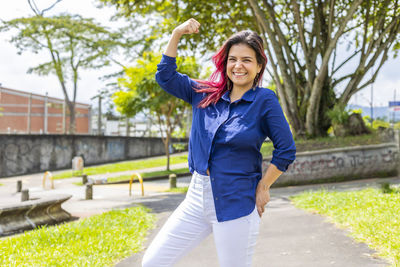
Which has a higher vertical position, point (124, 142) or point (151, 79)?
point (151, 79)

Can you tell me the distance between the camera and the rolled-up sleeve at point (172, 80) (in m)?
2.39

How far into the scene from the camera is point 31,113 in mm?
21781

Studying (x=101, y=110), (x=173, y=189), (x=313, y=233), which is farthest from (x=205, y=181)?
(x=101, y=110)

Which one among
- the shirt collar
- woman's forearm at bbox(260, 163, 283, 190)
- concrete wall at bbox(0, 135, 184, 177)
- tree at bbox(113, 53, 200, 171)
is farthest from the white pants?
concrete wall at bbox(0, 135, 184, 177)

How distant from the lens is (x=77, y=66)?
105 feet

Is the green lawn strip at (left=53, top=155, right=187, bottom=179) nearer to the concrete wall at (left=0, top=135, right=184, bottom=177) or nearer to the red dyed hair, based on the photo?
the concrete wall at (left=0, top=135, right=184, bottom=177)

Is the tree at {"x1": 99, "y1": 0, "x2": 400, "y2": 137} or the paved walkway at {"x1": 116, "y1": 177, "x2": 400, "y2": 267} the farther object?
the tree at {"x1": 99, "y1": 0, "x2": 400, "y2": 137}

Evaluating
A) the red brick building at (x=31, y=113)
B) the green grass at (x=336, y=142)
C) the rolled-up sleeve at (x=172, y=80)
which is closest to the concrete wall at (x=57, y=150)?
the red brick building at (x=31, y=113)

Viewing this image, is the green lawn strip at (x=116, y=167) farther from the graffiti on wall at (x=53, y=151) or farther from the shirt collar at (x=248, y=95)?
the shirt collar at (x=248, y=95)

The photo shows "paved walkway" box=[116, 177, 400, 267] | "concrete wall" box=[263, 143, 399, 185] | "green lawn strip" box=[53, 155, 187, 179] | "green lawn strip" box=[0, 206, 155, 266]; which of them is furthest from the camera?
"green lawn strip" box=[53, 155, 187, 179]

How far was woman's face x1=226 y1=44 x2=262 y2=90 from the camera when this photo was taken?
2.28 m

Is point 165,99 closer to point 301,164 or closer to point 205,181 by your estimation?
point 301,164

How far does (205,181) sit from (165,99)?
17.5 m

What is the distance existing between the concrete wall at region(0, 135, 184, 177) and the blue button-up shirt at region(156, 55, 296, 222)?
71.2ft
